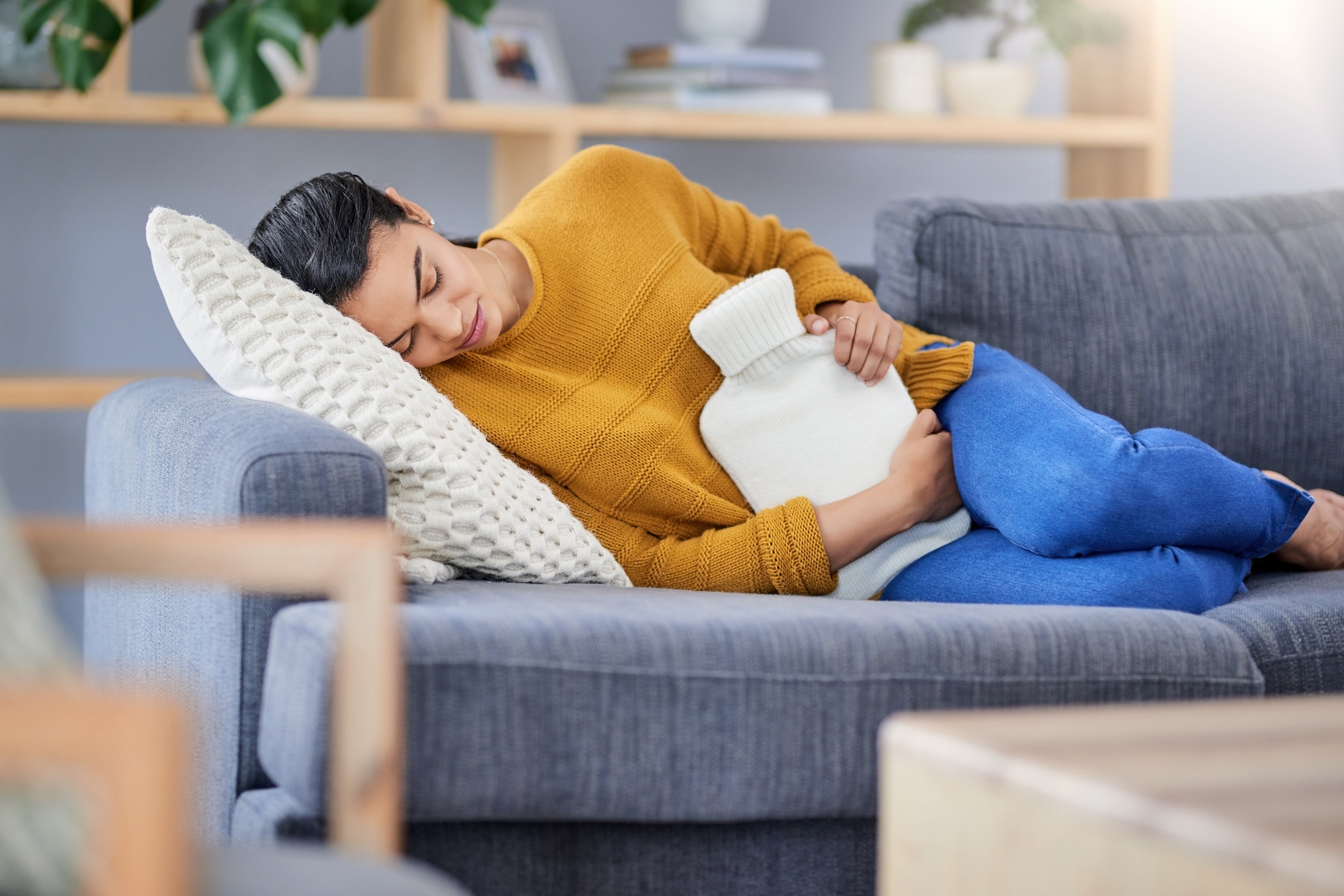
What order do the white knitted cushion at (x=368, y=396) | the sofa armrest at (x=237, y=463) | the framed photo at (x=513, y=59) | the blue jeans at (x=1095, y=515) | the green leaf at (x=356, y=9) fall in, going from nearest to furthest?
the sofa armrest at (x=237, y=463) → the white knitted cushion at (x=368, y=396) → the blue jeans at (x=1095, y=515) → the green leaf at (x=356, y=9) → the framed photo at (x=513, y=59)

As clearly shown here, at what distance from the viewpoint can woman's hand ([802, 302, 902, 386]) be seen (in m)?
1.54

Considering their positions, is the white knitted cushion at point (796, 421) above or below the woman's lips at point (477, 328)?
below

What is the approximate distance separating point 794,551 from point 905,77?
1.39 m

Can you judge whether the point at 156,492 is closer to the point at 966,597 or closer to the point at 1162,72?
the point at 966,597

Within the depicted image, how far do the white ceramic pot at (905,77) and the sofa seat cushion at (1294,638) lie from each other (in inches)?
53.9

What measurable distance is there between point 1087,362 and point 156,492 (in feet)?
3.79

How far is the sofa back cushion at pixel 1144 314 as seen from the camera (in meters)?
1.82

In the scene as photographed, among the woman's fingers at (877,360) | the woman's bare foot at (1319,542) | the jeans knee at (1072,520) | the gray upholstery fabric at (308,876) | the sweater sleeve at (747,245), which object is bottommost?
the woman's bare foot at (1319,542)

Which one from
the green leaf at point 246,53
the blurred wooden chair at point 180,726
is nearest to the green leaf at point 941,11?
the green leaf at point 246,53

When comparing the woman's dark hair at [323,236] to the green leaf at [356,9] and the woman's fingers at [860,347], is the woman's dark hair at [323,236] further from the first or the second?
the green leaf at [356,9]

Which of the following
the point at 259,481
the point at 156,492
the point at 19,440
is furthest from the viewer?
the point at 19,440

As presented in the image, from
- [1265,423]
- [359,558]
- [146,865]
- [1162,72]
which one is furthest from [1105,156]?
[146,865]

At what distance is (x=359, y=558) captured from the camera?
0.81 m

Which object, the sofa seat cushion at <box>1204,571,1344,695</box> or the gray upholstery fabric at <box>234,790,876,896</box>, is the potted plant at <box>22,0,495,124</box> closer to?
the gray upholstery fabric at <box>234,790,876,896</box>
